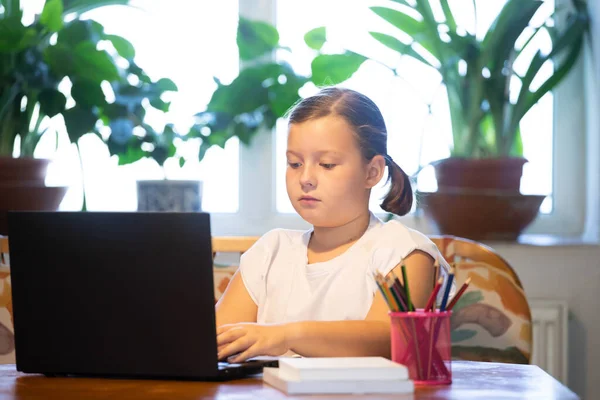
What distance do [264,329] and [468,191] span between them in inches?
50.1

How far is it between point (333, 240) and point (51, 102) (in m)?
1.17

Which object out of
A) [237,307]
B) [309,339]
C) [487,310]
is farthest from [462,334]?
[309,339]

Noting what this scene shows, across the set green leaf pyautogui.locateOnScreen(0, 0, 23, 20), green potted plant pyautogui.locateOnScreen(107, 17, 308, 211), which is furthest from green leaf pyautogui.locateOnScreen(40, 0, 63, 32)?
green potted plant pyautogui.locateOnScreen(107, 17, 308, 211)

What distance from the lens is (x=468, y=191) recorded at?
2299 millimetres

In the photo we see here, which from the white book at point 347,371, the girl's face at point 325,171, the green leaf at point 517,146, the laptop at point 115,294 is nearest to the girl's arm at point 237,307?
the girl's face at point 325,171

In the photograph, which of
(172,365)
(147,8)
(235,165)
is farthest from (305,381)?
(147,8)

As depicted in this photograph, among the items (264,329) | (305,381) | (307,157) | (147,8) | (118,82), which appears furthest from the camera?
(147,8)

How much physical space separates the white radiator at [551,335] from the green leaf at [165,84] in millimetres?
1164

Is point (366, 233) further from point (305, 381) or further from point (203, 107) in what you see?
point (203, 107)

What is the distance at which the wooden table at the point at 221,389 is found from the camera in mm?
938

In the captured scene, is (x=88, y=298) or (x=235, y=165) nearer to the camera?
(x=88, y=298)

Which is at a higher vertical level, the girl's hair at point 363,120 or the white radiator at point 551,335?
the girl's hair at point 363,120

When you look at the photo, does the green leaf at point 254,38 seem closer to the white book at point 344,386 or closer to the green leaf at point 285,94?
the green leaf at point 285,94

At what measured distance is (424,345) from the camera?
1.02 m
